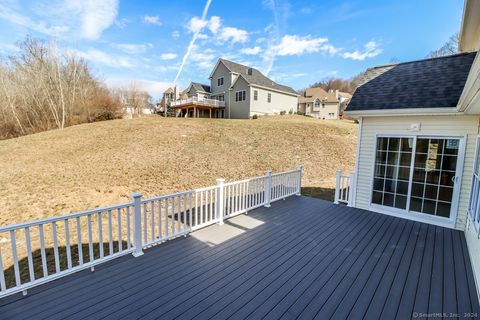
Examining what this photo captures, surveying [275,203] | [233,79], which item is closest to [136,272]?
[275,203]

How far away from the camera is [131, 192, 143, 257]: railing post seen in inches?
134

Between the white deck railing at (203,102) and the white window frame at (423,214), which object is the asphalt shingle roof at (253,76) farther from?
the white window frame at (423,214)

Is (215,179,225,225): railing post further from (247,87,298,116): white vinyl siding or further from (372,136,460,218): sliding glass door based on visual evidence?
(247,87,298,116): white vinyl siding

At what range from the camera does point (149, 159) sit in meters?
10.9

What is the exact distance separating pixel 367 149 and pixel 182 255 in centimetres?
532

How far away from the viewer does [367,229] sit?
476cm

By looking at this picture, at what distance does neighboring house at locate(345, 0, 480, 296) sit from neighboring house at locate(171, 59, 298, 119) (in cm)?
1778

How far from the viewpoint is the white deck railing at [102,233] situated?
8.88ft

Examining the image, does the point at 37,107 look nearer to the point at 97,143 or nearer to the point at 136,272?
the point at 97,143

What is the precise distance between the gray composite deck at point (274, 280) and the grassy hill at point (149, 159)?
4.31m

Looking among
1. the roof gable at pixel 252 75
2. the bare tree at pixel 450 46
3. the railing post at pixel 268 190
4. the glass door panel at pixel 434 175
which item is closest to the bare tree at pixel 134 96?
the roof gable at pixel 252 75

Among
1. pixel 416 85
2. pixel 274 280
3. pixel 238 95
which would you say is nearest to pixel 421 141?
pixel 416 85

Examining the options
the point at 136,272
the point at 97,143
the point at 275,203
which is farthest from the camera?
the point at 97,143

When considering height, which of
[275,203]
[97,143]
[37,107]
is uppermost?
[37,107]
